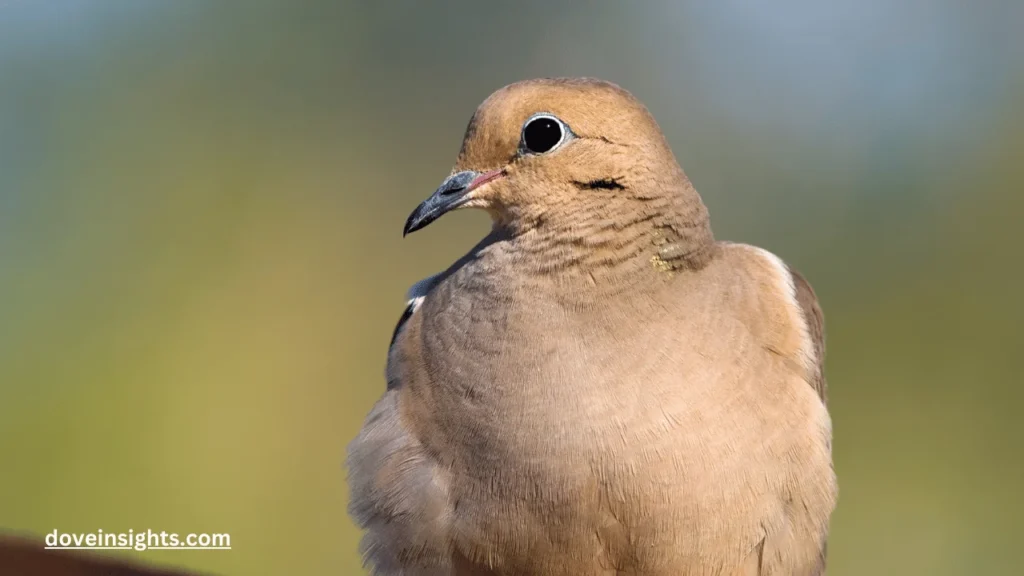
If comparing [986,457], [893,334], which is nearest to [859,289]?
[893,334]

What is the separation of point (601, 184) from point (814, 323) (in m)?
0.79

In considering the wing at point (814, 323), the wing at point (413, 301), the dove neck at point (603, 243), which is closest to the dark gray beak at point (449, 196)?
the dove neck at point (603, 243)

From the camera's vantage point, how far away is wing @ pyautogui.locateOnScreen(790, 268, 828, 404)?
242cm

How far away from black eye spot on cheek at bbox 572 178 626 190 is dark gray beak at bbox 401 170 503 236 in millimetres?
169

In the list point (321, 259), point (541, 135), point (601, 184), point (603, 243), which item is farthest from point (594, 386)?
point (321, 259)

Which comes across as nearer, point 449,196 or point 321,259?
point 449,196

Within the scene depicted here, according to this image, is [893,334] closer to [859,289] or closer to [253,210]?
[859,289]

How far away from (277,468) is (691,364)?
341 cm

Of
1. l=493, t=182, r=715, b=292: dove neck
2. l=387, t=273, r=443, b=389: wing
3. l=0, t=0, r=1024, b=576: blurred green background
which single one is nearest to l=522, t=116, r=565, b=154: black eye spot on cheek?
l=493, t=182, r=715, b=292: dove neck

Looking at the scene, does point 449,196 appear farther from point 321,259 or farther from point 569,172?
point 321,259

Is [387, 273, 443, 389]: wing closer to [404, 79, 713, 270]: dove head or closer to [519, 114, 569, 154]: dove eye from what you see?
[404, 79, 713, 270]: dove head

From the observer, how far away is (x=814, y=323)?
2.52 metres

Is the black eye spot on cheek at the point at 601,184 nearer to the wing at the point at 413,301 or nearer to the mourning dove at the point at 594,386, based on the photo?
the mourning dove at the point at 594,386

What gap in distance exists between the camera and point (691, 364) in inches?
79.0
